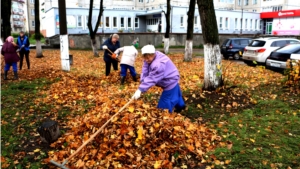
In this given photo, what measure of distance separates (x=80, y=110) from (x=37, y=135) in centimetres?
142

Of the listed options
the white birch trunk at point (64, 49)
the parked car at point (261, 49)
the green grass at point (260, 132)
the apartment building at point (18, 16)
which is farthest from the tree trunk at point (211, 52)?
the apartment building at point (18, 16)

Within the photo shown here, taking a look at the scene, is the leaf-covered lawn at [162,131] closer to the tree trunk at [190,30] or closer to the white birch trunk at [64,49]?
the white birch trunk at [64,49]

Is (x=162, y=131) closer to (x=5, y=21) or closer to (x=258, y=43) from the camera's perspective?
(x=258, y=43)

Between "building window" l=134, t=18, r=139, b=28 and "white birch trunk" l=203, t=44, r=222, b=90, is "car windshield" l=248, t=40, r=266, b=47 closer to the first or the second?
"white birch trunk" l=203, t=44, r=222, b=90

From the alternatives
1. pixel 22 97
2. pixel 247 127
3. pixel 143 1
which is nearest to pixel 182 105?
pixel 247 127

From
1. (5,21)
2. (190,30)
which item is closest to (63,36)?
(5,21)

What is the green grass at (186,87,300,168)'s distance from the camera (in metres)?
3.93

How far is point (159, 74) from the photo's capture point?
15.0 ft

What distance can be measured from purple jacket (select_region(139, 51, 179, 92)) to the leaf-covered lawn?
415 mm

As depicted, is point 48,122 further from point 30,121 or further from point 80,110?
point 80,110

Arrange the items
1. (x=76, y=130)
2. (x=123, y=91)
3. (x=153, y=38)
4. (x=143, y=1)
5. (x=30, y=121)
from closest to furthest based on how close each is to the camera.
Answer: (x=76, y=130), (x=30, y=121), (x=123, y=91), (x=153, y=38), (x=143, y=1)

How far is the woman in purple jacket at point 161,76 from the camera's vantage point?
4547mm

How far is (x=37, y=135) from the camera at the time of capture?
486 cm

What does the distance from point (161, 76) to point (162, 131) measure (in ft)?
3.16
